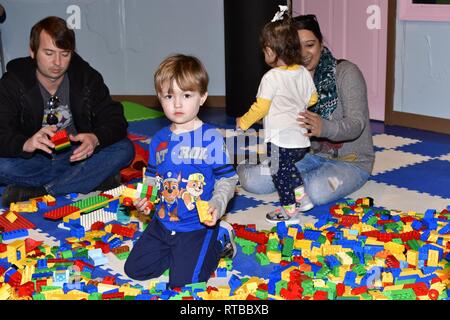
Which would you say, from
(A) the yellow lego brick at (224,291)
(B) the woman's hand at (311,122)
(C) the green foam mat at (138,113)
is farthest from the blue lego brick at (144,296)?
(C) the green foam mat at (138,113)

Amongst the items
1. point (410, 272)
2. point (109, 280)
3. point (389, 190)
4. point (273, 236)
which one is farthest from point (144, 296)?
point (389, 190)

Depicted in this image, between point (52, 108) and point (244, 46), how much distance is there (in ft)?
6.90

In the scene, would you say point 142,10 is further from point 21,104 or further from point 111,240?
point 111,240

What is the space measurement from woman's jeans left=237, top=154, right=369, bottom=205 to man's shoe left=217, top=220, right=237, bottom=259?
76cm

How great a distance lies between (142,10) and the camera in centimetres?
567

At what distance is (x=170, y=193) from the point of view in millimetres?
2248

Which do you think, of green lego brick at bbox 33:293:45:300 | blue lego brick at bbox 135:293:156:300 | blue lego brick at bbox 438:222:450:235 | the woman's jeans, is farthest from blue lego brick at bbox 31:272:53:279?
blue lego brick at bbox 438:222:450:235

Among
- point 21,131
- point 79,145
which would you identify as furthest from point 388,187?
point 21,131

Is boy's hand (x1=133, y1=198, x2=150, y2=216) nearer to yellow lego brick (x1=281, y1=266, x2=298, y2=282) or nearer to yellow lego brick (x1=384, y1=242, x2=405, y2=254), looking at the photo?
yellow lego brick (x1=281, y1=266, x2=298, y2=282)

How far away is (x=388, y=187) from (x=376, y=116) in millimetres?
1765

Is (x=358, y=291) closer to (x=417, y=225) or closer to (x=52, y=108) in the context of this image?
(x=417, y=225)

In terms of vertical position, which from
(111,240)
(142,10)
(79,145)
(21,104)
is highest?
(142,10)

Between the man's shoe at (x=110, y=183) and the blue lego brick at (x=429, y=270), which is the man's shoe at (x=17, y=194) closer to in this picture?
the man's shoe at (x=110, y=183)

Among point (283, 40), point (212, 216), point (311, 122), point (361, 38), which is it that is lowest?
point (212, 216)
